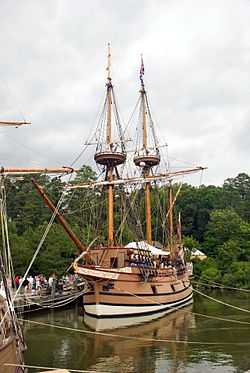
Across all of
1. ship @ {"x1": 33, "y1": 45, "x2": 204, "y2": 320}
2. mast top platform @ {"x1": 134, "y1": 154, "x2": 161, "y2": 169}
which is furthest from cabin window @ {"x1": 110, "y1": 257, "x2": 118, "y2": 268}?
mast top platform @ {"x1": 134, "y1": 154, "x2": 161, "y2": 169}

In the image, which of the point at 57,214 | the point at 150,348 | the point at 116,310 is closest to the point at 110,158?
the point at 57,214

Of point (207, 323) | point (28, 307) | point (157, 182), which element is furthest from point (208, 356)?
point (157, 182)

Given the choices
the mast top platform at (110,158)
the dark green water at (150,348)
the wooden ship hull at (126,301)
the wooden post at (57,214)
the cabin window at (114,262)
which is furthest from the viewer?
the mast top platform at (110,158)

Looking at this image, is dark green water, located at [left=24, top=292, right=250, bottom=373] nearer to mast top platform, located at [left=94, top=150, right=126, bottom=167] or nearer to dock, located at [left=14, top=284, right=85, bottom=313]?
dock, located at [left=14, top=284, right=85, bottom=313]

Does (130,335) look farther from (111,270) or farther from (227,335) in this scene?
(111,270)

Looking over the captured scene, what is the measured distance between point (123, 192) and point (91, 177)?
91.6 ft

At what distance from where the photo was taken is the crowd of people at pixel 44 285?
3021 centimetres

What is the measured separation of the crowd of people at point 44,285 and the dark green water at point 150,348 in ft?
11.3

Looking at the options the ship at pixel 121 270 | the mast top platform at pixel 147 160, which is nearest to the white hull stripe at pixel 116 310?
the ship at pixel 121 270

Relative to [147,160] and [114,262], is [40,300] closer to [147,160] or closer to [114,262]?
[114,262]

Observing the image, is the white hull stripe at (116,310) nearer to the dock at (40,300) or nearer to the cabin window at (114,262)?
the dock at (40,300)

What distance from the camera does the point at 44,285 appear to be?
31.8 meters

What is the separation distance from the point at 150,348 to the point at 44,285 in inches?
577

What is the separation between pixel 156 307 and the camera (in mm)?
29812
